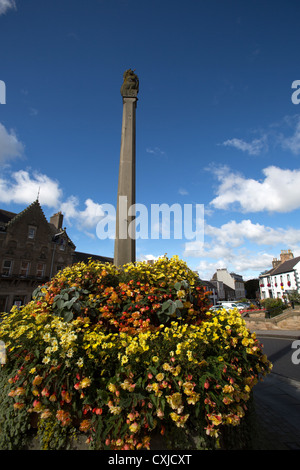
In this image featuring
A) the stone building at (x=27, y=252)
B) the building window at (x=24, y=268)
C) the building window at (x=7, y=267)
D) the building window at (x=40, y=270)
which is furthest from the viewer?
the building window at (x=40, y=270)

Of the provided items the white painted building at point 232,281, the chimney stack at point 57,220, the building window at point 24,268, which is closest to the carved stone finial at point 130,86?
the building window at point 24,268

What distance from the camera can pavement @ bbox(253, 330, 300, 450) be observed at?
3107 mm

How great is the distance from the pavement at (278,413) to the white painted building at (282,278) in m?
36.1

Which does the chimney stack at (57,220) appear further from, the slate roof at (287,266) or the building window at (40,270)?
the slate roof at (287,266)

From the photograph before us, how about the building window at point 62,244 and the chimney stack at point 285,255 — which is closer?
the building window at point 62,244

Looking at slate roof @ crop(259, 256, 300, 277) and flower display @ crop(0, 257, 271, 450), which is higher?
slate roof @ crop(259, 256, 300, 277)

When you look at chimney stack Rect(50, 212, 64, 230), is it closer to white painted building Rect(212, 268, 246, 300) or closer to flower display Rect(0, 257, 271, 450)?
flower display Rect(0, 257, 271, 450)

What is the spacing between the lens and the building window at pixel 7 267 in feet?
82.5

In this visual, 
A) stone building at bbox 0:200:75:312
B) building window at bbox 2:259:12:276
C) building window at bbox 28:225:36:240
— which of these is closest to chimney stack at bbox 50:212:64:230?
stone building at bbox 0:200:75:312

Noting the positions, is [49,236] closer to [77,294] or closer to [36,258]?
[36,258]

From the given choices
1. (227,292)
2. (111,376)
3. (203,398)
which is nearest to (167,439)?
(203,398)

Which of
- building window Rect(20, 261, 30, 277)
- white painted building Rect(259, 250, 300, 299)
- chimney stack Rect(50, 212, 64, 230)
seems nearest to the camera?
building window Rect(20, 261, 30, 277)

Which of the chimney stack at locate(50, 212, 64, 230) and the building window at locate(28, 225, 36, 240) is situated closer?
the building window at locate(28, 225, 36, 240)

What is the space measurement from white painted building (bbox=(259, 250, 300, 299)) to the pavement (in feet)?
118
